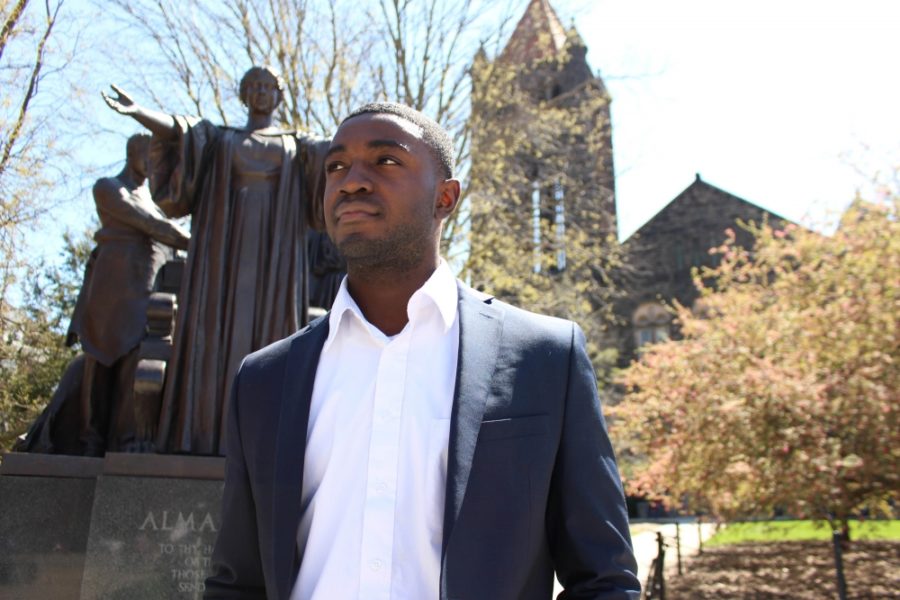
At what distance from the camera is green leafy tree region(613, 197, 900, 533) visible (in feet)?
35.0

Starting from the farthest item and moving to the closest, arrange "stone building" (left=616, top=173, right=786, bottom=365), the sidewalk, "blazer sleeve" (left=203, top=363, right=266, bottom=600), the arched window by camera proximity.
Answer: the arched window < "stone building" (left=616, top=173, right=786, bottom=365) < the sidewalk < "blazer sleeve" (left=203, top=363, right=266, bottom=600)

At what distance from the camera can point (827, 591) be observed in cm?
1208

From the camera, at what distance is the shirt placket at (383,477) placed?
1.43 metres

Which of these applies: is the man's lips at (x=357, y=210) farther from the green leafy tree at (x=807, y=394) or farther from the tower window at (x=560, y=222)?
the tower window at (x=560, y=222)

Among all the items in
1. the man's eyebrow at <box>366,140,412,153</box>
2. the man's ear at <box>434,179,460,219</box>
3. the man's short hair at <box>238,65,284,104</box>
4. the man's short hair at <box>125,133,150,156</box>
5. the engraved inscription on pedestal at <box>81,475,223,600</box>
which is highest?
the man's short hair at <box>238,65,284,104</box>

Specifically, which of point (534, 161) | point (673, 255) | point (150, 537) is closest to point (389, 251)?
point (150, 537)

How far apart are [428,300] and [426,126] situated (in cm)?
41

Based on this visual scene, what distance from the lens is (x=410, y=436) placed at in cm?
156

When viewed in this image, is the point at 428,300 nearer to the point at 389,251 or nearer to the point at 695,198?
the point at 389,251

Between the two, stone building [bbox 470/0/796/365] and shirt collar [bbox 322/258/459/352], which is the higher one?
stone building [bbox 470/0/796/365]

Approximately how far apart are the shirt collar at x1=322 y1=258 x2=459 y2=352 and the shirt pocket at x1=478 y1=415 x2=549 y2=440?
0.28 m

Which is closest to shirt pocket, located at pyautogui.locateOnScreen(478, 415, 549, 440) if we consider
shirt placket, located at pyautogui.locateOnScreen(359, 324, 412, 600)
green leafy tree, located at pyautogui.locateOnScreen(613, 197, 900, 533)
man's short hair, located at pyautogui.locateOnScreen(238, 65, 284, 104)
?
shirt placket, located at pyautogui.locateOnScreen(359, 324, 412, 600)

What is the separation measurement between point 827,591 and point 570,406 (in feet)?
41.7

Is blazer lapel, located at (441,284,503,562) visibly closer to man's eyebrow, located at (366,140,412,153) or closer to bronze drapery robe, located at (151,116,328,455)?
man's eyebrow, located at (366,140,412,153)
